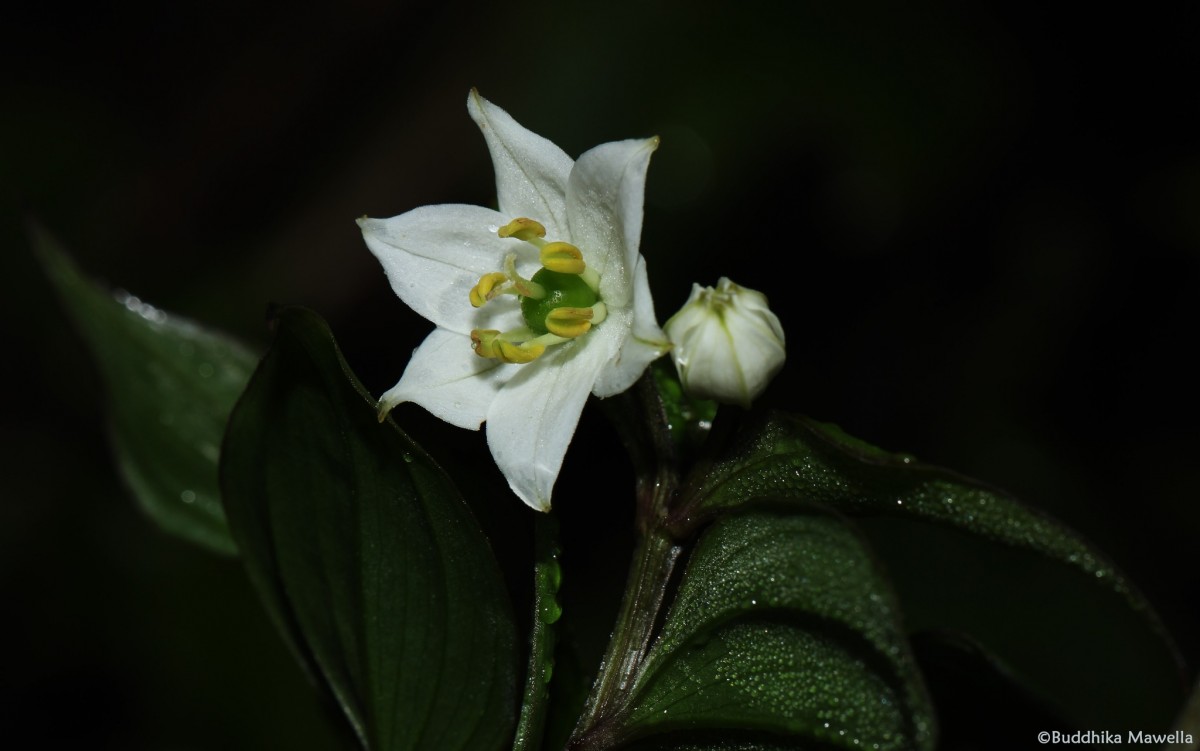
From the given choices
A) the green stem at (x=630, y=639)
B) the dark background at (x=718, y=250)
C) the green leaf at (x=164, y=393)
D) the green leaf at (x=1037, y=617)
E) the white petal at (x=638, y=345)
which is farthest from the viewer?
the dark background at (x=718, y=250)

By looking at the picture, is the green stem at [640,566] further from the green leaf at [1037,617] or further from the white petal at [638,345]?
the green leaf at [1037,617]

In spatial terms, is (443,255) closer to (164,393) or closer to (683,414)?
(683,414)

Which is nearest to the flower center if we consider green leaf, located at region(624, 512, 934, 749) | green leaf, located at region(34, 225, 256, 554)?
green leaf, located at region(624, 512, 934, 749)

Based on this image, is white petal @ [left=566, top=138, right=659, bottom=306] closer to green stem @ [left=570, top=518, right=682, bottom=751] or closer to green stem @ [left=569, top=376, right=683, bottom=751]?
green stem @ [left=569, top=376, right=683, bottom=751]

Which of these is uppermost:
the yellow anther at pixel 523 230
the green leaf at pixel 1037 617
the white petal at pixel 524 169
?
the white petal at pixel 524 169

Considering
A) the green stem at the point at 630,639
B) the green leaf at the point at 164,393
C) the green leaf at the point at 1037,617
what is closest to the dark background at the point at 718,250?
the green leaf at the point at 1037,617

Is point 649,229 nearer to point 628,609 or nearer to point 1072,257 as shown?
point 1072,257

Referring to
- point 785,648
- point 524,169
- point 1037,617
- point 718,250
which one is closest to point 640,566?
point 785,648
